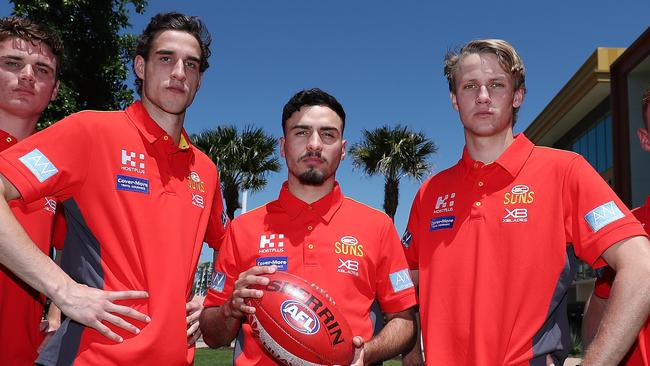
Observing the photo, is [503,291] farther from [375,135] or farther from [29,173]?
[375,135]

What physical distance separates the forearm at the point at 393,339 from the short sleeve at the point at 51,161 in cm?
212

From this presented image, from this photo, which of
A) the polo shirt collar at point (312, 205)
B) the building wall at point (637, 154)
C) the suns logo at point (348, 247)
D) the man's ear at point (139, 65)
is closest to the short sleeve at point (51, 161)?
the man's ear at point (139, 65)

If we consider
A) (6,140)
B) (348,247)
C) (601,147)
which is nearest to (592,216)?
(348,247)

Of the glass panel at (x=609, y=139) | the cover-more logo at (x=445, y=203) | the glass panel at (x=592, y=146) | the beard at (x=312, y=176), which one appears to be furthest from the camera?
the glass panel at (x=592, y=146)

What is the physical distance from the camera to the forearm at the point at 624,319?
10.9 ft

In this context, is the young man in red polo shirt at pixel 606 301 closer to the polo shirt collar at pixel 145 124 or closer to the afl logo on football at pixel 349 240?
the afl logo on football at pixel 349 240

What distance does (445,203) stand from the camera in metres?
4.26

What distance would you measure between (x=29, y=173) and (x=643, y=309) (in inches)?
135

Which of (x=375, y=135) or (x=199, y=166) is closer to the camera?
(x=199, y=166)

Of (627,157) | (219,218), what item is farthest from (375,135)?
(219,218)

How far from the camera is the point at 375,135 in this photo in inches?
1210

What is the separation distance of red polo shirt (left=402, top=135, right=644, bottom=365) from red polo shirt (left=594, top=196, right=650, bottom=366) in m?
0.70

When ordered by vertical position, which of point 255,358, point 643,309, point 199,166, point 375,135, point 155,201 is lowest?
point 255,358

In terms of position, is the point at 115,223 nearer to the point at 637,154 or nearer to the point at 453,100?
the point at 453,100
